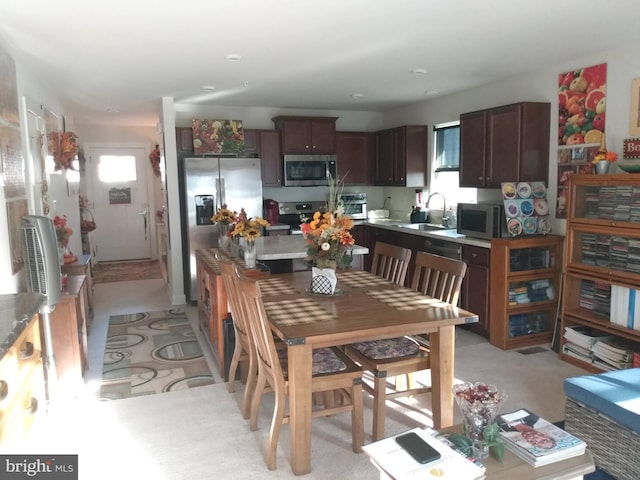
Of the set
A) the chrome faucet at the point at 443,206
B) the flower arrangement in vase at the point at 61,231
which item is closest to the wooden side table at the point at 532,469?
the flower arrangement in vase at the point at 61,231

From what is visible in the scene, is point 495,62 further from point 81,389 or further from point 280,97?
point 81,389

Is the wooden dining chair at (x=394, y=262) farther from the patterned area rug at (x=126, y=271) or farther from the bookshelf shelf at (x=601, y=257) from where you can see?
the patterned area rug at (x=126, y=271)

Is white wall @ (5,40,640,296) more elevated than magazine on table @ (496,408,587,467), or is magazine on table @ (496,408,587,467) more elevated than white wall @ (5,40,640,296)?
white wall @ (5,40,640,296)

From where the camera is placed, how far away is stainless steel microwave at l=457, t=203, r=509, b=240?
430 cm

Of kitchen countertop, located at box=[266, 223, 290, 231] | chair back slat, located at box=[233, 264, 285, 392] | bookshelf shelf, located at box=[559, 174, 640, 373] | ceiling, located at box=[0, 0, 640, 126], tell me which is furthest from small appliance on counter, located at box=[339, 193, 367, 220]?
chair back slat, located at box=[233, 264, 285, 392]

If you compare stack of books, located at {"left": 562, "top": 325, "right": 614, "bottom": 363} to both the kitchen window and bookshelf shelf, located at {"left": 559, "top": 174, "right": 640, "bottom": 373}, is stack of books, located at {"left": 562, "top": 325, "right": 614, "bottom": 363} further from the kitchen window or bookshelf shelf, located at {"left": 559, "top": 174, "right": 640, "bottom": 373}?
the kitchen window

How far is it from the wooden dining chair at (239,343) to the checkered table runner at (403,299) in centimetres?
81

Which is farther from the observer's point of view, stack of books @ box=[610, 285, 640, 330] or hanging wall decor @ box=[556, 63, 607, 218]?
hanging wall decor @ box=[556, 63, 607, 218]

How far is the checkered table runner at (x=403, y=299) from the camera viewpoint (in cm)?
283

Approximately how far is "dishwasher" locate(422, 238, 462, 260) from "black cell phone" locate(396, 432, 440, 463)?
318 cm

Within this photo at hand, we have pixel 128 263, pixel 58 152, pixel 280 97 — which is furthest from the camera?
pixel 128 263

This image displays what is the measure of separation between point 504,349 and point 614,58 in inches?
96.7

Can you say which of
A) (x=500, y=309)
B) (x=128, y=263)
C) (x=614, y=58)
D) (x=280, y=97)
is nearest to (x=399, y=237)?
(x=500, y=309)

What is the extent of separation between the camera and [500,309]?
13.9 feet
